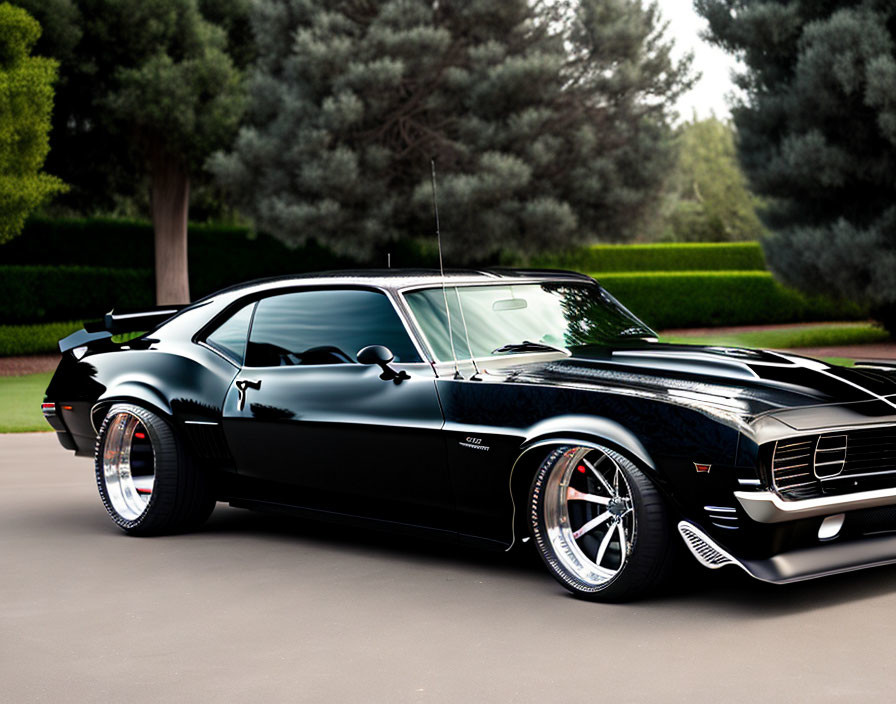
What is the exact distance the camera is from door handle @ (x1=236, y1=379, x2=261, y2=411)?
679 centimetres

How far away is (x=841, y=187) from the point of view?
2434 cm

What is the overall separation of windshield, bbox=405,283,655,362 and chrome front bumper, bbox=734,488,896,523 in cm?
161

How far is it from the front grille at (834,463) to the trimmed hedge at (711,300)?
86.0 feet

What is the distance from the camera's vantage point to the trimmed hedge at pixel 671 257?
3772cm

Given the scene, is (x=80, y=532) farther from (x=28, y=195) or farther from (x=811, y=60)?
(x=811, y=60)

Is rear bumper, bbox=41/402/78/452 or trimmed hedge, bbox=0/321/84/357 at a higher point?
rear bumper, bbox=41/402/78/452

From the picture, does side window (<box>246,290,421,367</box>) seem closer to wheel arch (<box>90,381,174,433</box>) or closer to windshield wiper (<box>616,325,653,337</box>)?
wheel arch (<box>90,381,174,433</box>)

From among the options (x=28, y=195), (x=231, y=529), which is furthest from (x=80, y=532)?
(x=28, y=195)

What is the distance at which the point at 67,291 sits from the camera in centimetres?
2798

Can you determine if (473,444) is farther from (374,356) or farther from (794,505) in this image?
(794,505)

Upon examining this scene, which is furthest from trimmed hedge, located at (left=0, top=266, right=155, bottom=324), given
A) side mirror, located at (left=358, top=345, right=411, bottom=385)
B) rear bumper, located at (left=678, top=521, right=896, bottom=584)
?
rear bumper, located at (left=678, top=521, right=896, bottom=584)

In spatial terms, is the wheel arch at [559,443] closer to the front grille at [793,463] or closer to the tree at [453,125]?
the front grille at [793,463]

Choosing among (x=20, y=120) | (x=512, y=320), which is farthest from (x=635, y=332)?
(x=20, y=120)

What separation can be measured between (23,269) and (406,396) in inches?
907
